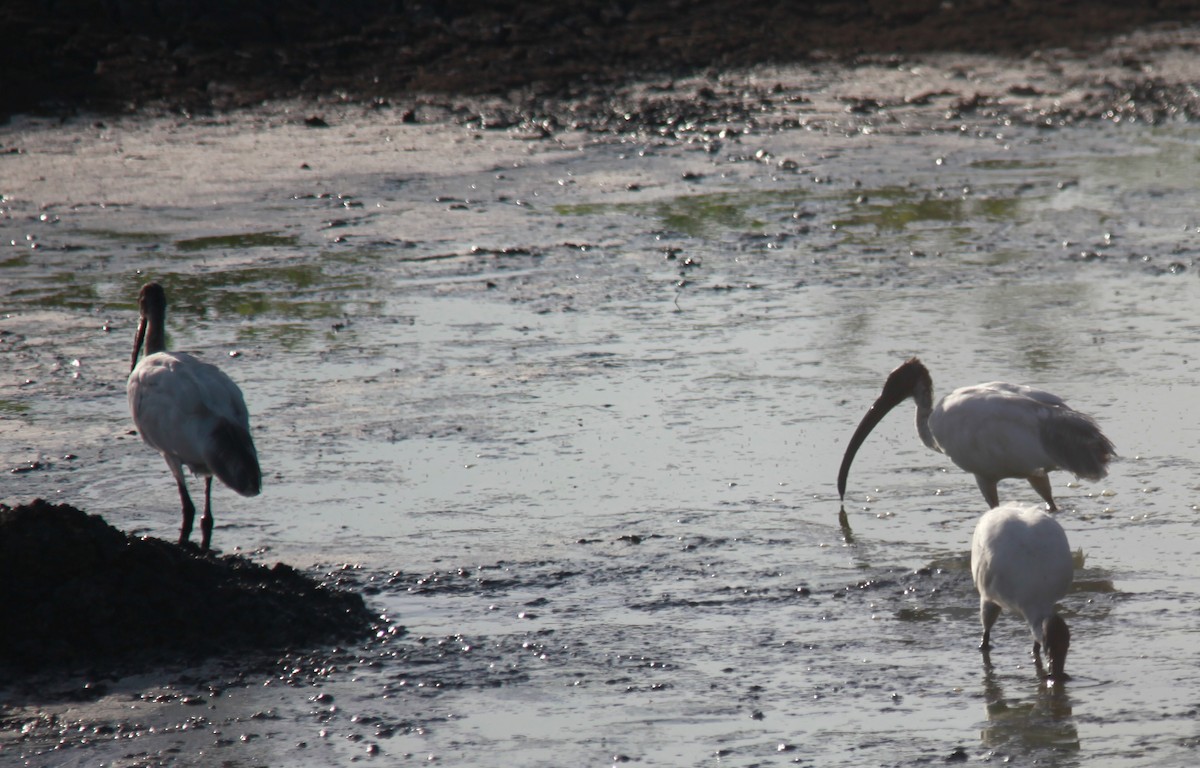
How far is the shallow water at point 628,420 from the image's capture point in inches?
224

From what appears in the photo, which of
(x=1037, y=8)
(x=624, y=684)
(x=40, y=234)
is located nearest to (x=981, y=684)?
(x=624, y=684)

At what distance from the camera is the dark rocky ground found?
64.6ft

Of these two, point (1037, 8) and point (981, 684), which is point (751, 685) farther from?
point (1037, 8)

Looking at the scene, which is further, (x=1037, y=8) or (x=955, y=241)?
(x=1037, y=8)

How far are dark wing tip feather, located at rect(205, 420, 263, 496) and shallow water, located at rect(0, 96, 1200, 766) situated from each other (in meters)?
0.30

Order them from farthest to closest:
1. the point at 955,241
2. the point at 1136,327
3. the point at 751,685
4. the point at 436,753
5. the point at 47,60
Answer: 1. the point at 47,60
2. the point at 955,241
3. the point at 1136,327
4. the point at 751,685
5. the point at 436,753

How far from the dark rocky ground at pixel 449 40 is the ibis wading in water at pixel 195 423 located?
11755mm

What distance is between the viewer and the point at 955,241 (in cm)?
1331

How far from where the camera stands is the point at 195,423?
7.50 metres

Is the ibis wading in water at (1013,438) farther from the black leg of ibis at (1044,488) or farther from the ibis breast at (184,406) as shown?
the ibis breast at (184,406)

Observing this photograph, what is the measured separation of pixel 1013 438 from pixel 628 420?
216 centimetres

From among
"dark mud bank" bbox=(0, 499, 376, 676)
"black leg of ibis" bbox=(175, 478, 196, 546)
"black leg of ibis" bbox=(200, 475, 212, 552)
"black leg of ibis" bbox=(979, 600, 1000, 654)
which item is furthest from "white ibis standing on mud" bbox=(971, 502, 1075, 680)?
"black leg of ibis" bbox=(175, 478, 196, 546)

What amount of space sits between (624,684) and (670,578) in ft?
3.42

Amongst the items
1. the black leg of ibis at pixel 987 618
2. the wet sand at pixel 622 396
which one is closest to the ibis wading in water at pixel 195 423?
the wet sand at pixel 622 396
